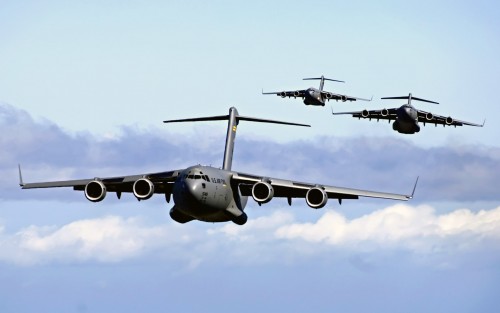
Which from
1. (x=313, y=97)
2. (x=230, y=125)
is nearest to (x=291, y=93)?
(x=313, y=97)

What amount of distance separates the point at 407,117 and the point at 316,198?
975 inches

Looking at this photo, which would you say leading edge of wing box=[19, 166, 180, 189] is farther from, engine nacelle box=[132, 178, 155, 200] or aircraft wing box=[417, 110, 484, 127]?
aircraft wing box=[417, 110, 484, 127]

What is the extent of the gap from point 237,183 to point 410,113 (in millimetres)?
25004

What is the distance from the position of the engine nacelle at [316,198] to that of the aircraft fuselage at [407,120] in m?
24.6

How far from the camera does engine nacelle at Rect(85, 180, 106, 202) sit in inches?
1839

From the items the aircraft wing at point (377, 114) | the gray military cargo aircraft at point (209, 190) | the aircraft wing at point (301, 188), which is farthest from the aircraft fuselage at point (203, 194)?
the aircraft wing at point (377, 114)

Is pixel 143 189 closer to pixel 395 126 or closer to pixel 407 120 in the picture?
pixel 407 120

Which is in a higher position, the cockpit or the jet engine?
the cockpit

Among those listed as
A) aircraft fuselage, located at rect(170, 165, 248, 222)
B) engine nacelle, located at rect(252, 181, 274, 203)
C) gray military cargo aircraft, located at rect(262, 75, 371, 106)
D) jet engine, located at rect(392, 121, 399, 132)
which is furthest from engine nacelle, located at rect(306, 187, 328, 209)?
gray military cargo aircraft, located at rect(262, 75, 371, 106)

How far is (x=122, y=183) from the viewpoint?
48.7 m

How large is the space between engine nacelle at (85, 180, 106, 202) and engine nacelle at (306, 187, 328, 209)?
33.5 feet

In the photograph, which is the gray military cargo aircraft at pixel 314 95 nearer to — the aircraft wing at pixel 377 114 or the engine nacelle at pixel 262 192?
the aircraft wing at pixel 377 114

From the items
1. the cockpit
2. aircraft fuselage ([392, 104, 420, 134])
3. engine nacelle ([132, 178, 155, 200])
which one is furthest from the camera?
aircraft fuselage ([392, 104, 420, 134])

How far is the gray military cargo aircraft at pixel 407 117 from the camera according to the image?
226 ft
